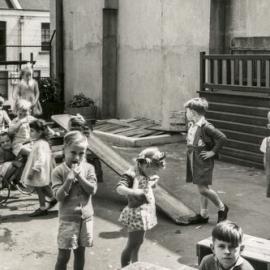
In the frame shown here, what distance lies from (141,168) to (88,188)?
57 centimetres

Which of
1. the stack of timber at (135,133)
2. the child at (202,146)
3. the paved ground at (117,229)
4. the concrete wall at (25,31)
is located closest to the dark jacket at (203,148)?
the child at (202,146)

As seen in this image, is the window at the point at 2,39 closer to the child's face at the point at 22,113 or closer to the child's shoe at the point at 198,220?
the child's face at the point at 22,113

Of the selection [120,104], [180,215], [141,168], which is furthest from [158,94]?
[141,168]

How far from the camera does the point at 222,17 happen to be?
1392 centimetres

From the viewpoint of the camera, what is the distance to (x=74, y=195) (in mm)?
5609

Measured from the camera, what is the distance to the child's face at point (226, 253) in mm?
4145

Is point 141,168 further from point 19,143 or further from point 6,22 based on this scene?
point 6,22

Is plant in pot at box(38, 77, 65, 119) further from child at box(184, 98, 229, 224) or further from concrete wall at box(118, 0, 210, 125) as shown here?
child at box(184, 98, 229, 224)

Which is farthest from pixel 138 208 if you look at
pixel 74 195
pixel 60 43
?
pixel 60 43

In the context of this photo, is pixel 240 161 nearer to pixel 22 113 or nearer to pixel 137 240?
pixel 22 113

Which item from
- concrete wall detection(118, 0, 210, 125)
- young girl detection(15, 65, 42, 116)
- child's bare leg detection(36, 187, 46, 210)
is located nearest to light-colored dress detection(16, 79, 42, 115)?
young girl detection(15, 65, 42, 116)

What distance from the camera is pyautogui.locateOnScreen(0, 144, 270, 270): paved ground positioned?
691 centimetres

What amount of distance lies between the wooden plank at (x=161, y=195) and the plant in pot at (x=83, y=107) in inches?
294

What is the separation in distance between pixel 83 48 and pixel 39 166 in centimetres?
1143
